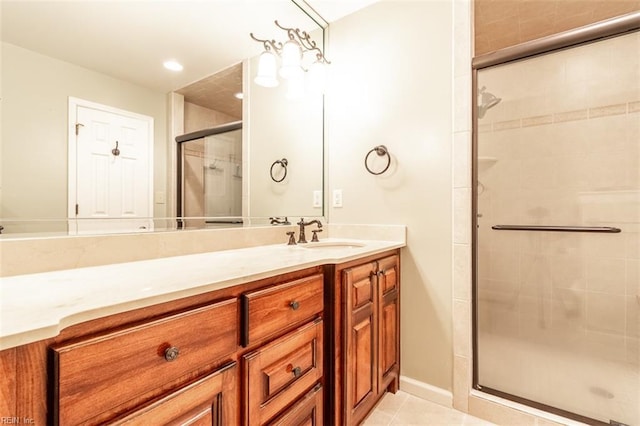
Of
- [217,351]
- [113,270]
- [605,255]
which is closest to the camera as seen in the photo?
[217,351]

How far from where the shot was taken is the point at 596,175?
1593 millimetres

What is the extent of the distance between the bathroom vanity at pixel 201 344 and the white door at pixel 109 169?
17 cm

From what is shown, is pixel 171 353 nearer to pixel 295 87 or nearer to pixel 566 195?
pixel 295 87

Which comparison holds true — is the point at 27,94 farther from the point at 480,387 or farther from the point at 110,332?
the point at 480,387

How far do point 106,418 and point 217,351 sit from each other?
0.78 feet

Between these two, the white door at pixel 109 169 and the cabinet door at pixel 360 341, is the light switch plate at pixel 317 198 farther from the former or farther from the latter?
the white door at pixel 109 169

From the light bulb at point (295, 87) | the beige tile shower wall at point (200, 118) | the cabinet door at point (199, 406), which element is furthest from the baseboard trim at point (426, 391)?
the light bulb at point (295, 87)

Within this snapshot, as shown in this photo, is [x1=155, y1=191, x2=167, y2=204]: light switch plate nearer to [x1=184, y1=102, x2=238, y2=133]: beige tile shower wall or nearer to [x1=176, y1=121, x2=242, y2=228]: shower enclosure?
[x1=176, y1=121, x2=242, y2=228]: shower enclosure

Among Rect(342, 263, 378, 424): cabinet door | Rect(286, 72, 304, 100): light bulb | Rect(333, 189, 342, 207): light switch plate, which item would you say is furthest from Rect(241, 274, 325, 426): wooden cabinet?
Rect(286, 72, 304, 100): light bulb

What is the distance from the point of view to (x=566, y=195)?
165 centimetres

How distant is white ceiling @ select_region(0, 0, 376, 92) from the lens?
848mm

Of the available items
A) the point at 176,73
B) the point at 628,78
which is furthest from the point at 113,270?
the point at 628,78

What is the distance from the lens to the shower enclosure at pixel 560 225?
1.50 meters

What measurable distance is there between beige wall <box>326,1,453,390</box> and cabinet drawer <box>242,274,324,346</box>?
0.77m
